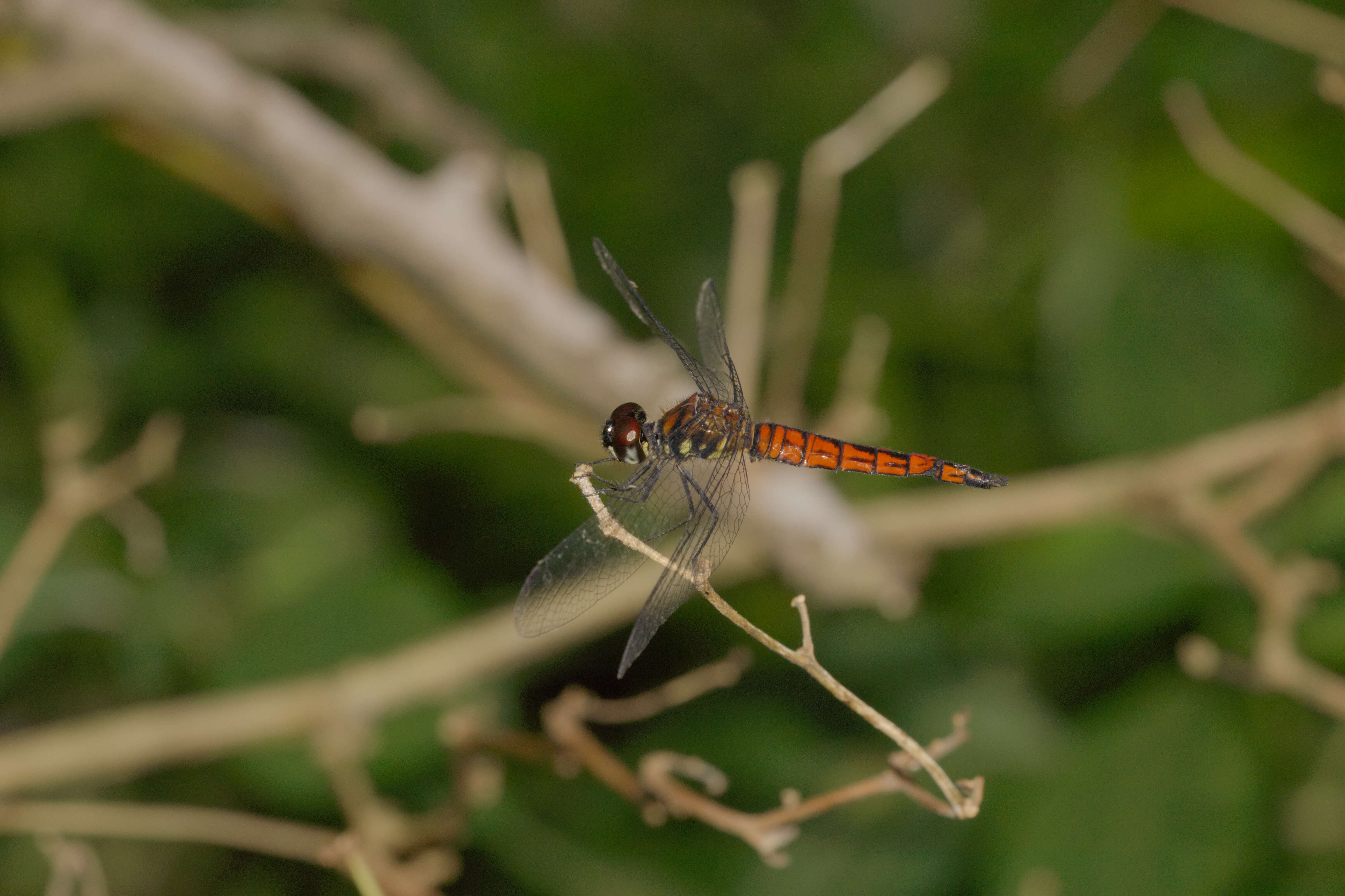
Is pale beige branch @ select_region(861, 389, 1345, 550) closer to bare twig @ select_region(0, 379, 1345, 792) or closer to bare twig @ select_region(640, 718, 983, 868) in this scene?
bare twig @ select_region(0, 379, 1345, 792)

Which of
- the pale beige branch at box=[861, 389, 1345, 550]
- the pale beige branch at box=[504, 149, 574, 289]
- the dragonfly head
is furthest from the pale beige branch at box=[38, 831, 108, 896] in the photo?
the pale beige branch at box=[861, 389, 1345, 550]

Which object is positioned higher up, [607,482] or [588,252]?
[588,252]

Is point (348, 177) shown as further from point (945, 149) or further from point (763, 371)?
point (945, 149)

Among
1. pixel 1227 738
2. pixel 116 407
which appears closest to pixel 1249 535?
pixel 1227 738

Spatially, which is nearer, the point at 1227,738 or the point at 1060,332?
the point at 1227,738

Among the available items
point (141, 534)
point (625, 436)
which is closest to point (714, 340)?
point (625, 436)
